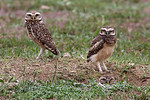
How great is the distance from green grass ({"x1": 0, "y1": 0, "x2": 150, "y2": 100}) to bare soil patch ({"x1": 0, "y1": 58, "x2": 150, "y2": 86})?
0.27 meters

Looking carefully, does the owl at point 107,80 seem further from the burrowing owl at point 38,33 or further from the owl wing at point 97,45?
the burrowing owl at point 38,33

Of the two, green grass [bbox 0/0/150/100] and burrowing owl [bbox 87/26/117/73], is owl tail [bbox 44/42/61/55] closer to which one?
green grass [bbox 0/0/150/100]

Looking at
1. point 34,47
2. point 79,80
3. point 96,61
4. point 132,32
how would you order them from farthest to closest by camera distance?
point 132,32 → point 34,47 → point 96,61 → point 79,80

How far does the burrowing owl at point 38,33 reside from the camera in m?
8.07

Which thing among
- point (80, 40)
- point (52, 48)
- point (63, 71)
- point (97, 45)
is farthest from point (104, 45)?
point (80, 40)

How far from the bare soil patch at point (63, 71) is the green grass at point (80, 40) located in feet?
0.90

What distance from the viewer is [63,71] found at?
7.21 m

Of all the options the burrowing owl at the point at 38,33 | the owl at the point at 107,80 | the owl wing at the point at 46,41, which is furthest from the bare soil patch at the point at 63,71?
the burrowing owl at the point at 38,33

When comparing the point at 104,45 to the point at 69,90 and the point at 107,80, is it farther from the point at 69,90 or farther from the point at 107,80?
the point at 69,90

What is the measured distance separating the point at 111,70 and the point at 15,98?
102 inches

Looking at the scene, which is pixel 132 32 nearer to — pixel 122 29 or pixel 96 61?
pixel 122 29

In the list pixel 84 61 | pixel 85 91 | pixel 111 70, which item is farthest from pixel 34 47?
pixel 85 91

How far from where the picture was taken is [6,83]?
21.1ft

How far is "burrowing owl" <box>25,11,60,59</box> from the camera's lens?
8070 millimetres
